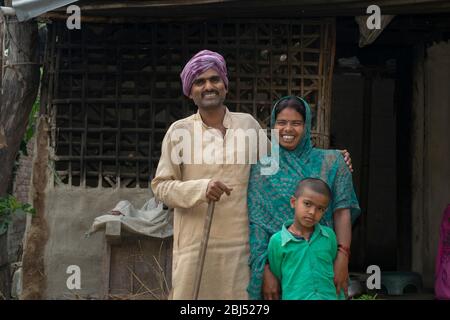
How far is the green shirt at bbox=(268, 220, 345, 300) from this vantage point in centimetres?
283

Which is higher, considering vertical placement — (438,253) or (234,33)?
(234,33)

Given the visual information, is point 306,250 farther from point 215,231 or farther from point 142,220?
point 142,220

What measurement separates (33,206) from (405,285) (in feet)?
11.4

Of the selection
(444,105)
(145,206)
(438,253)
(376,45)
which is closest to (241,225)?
(145,206)

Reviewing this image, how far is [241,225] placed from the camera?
3107 millimetres

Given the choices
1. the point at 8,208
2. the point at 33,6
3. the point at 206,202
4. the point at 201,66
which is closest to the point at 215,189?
the point at 206,202

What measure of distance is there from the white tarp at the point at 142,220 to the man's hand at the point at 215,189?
1867 millimetres

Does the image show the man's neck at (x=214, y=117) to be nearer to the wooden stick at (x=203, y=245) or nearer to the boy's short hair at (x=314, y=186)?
the wooden stick at (x=203, y=245)

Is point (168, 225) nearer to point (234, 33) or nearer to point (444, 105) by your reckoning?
point (234, 33)

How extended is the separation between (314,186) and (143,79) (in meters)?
2.94

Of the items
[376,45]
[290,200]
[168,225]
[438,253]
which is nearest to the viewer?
[290,200]

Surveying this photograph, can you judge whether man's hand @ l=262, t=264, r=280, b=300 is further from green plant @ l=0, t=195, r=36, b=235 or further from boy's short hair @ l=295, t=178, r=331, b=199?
green plant @ l=0, t=195, r=36, b=235

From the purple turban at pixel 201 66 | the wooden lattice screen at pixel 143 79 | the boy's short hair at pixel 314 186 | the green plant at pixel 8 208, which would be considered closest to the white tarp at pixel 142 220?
the wooden lattice screen at pixel 143 79

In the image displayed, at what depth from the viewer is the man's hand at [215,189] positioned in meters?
2.90
